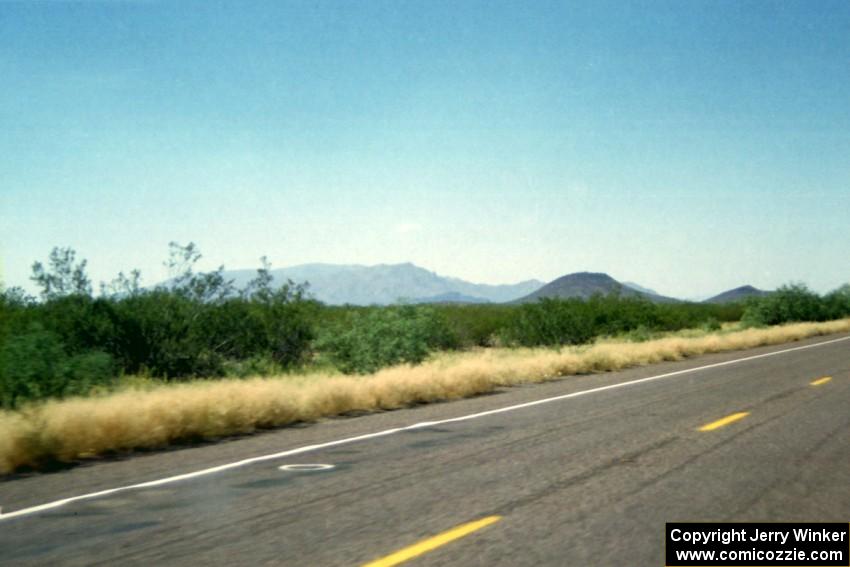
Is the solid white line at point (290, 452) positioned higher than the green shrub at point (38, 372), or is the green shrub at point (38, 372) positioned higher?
the green shrub at point (38, 372)

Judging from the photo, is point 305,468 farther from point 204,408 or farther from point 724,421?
point 724,421

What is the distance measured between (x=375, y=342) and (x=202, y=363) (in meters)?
5.35

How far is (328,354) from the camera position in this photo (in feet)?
88.0

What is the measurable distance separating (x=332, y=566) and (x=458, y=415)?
9495mm

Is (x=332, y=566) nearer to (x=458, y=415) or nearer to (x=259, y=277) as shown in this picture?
(x=458, y=415)

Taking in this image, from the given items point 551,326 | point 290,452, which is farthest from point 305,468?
point 551,326

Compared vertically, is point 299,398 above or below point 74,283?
below

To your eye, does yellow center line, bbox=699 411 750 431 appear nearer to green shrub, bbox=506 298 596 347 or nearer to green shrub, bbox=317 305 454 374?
green shrub, bbox=317 305 454 374

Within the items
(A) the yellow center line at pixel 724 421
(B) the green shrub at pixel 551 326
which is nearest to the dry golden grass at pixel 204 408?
(A) the yellow center line at pixel 724 421

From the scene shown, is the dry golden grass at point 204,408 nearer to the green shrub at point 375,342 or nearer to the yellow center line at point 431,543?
the green shrub at point 375,342

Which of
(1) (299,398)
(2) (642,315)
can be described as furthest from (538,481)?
(2) (642,315)

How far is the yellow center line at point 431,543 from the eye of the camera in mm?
6008

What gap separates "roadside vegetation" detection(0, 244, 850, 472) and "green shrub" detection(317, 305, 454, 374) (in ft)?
0.14

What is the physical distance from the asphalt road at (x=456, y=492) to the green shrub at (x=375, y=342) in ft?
37.6
